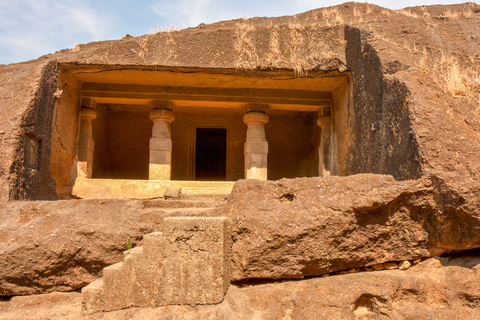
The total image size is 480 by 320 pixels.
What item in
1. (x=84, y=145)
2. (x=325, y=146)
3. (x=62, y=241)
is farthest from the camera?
Result: (x=325, y=146)

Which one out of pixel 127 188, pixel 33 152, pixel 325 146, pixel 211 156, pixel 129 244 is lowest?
pixel 129 244

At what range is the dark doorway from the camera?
12711 mm

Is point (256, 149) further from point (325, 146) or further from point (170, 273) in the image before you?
point (170, 273)

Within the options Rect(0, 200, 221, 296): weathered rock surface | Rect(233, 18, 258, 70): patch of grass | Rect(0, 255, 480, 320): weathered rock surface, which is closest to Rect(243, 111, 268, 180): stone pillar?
Rect(233, 18, 258, 70): patch of grass

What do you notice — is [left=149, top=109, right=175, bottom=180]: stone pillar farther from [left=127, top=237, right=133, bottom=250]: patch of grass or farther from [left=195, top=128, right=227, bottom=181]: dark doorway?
[left=195, top=128, right=227, bottom=181]: dark doorway

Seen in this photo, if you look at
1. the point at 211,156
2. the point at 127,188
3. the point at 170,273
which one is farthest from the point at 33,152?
the point at 211,156

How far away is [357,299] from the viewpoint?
306 centimetres

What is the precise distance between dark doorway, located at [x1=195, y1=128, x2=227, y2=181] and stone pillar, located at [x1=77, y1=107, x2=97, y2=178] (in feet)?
19.7

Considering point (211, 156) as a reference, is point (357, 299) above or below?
below

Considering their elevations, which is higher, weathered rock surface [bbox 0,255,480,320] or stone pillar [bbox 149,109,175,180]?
stone pillar [bbox 149,109,175,180]

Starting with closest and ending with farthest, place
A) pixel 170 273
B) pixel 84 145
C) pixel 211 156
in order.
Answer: pixel 170 273
pixel 84 145
pixel 211 156

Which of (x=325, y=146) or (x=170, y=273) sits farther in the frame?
(x=325, y=146)

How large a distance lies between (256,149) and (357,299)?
3898 millimetres

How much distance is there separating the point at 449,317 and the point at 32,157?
4.77 meters
